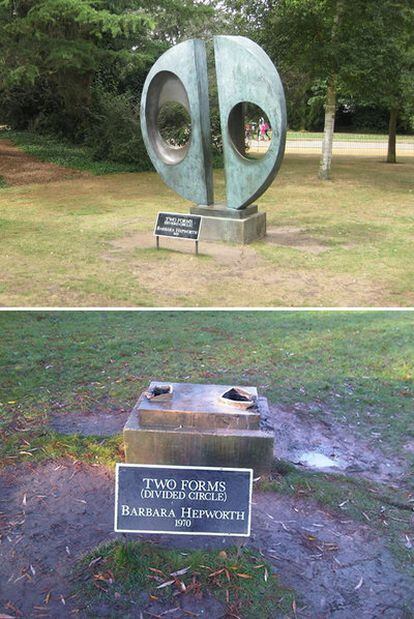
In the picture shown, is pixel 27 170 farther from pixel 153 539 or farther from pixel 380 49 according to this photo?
pixel 153 539

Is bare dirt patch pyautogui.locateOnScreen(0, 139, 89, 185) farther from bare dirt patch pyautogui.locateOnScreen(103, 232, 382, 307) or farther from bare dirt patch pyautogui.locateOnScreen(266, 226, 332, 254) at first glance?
bare dirt patch pyautogui.locateOnScreen(103, 232, 382, 307)

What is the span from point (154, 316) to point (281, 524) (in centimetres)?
490

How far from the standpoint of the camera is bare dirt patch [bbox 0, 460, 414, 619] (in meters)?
3.63

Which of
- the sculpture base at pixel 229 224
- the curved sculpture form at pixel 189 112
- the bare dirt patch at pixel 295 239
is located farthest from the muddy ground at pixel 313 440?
the curved sculpture form at pixel 189 112

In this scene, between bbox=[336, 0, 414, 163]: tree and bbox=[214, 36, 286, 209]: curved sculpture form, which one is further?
bbox=[336, 0, 414, 163]: tree

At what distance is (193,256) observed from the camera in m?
9.00

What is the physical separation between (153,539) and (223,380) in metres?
2.96

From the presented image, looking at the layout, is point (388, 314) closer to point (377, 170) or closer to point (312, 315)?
point (312, 315)

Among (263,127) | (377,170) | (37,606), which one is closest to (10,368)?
(37,606)

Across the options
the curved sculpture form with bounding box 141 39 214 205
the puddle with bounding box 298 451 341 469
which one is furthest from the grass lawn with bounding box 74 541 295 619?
the curved sculpture form with bounding box 141 39 214 205

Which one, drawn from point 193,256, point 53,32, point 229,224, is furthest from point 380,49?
point 193,256

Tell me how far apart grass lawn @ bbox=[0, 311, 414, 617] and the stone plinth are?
13.8 inches

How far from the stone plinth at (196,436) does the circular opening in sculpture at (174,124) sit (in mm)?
17091

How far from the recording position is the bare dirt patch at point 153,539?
3.63 m
